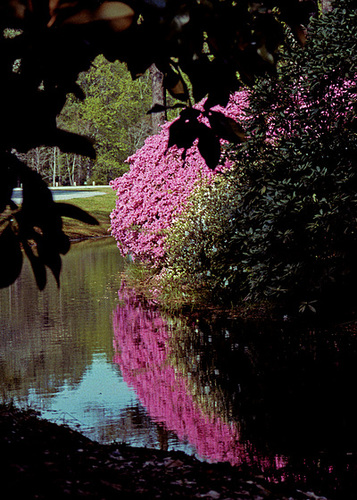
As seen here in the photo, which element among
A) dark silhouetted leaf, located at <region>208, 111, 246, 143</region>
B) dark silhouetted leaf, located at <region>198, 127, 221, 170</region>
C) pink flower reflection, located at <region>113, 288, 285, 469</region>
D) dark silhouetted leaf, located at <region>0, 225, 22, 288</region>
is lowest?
pink flower reflection, located at <region>113, 288, 285, 469</region>

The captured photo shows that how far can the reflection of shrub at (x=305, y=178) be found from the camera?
9984 mm

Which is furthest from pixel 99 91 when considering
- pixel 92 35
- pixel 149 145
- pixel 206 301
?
pixel 92 35

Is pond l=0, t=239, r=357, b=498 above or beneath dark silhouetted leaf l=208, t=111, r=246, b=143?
beneath

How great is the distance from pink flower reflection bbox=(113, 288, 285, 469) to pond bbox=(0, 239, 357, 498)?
0.01 m

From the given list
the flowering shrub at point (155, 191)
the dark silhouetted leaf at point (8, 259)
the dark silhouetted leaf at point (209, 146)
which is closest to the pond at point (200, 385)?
the dark silhouetted leaf at point (209, 146)

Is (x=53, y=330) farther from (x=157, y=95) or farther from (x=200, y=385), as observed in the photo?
(x=157, y=95)

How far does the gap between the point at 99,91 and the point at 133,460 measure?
5632 cm

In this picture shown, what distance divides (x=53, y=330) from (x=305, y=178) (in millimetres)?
4369

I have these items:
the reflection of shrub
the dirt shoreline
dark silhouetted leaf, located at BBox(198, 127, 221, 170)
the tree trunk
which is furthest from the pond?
the tree trunk

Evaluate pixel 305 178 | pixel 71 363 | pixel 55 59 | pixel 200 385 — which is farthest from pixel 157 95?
pixel 55 59

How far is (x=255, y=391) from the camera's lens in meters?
7.45

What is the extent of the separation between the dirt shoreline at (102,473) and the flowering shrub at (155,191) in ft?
31.7

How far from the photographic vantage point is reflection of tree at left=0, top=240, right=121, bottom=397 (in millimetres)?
8367

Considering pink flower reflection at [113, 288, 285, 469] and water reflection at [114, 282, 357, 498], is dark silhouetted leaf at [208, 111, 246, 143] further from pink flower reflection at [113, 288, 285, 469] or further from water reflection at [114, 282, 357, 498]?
pink flower reflection at [113, 288, 285, 469]
